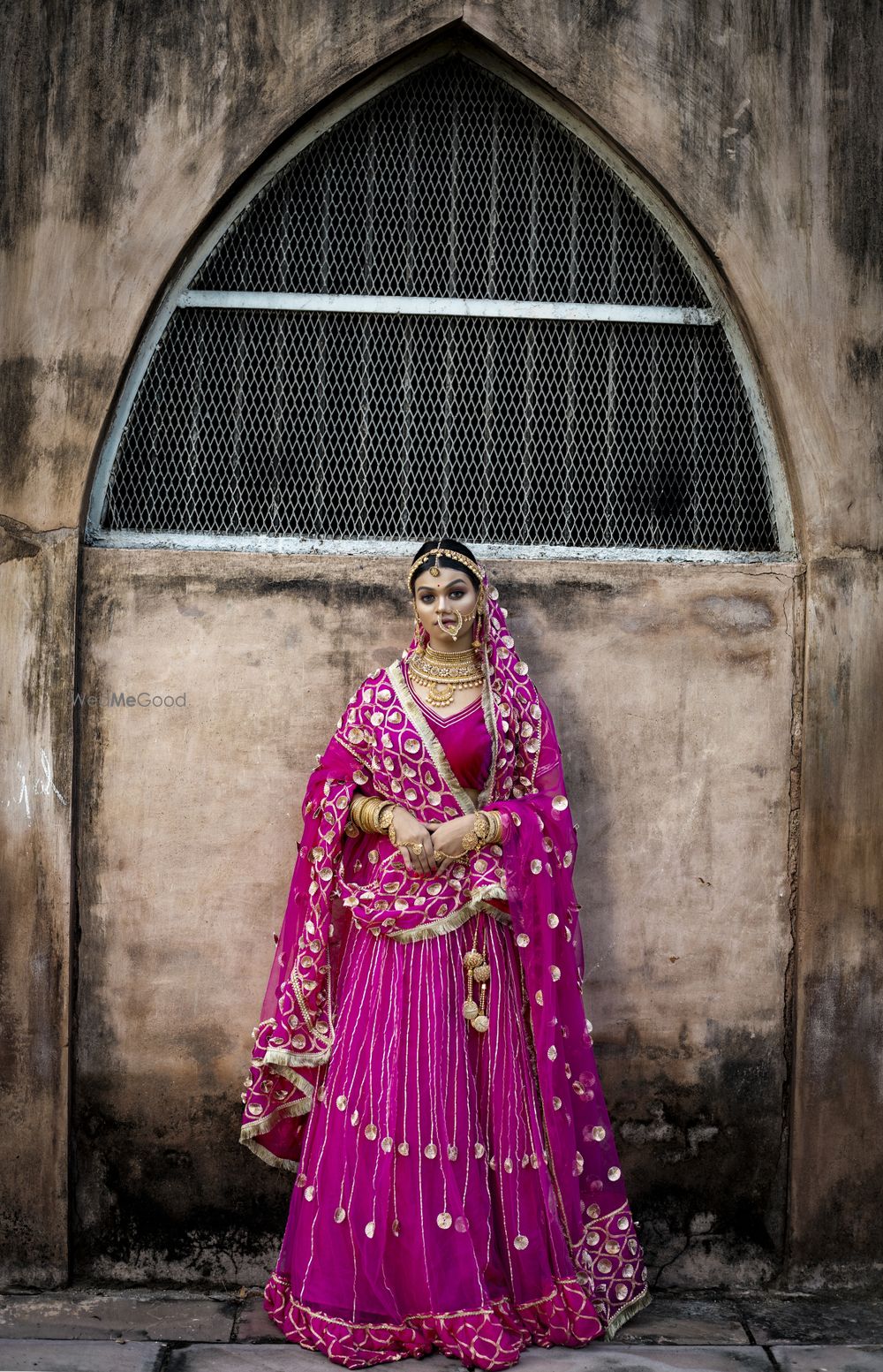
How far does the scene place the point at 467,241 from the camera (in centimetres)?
398

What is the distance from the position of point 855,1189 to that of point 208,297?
342 centimetres

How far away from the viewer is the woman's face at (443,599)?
11.1 feet

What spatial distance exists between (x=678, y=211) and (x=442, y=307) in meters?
0.78

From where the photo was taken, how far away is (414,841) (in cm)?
333

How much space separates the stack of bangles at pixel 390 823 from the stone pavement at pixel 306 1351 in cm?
134

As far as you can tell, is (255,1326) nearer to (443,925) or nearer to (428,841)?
(443,925)

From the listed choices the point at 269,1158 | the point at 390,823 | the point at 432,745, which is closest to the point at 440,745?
the point at 432,745

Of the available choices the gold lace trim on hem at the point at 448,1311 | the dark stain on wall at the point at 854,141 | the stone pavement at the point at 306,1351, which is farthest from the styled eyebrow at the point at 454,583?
the stone pavement at the point at 306,1351

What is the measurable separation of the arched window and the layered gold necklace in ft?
1.93

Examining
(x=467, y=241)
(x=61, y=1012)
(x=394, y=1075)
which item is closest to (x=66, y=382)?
(x=467, y=241)

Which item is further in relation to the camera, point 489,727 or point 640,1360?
point 489,727

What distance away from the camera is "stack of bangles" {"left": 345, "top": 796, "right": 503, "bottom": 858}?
3352 mm

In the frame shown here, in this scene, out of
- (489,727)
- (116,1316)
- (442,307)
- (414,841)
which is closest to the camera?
(414,841)

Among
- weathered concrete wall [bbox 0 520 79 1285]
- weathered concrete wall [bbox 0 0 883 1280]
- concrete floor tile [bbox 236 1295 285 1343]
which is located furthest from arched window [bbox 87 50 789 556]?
concrete floor tile [bbox 236 1295 285 1343]
